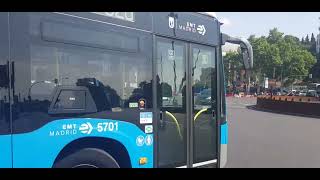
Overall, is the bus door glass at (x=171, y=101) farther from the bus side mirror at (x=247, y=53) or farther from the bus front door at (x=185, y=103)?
the bus side mirror at (x=247, y=53)

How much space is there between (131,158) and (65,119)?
3.62 feet

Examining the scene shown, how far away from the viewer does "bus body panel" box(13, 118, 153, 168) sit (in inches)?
155

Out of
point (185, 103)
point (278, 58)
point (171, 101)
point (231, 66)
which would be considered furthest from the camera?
point (231, 66)

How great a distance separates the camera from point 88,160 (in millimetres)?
4602

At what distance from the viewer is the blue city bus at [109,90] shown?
13.0 ft

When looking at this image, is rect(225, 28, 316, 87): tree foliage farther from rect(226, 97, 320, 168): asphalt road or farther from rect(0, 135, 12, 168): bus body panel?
rect(0, 135, 12, 168): bus body panel

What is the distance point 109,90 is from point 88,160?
81 cm

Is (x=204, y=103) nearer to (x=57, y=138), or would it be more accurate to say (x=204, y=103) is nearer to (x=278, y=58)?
(x=57, y=138)

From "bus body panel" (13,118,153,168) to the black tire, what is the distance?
0.58 ft

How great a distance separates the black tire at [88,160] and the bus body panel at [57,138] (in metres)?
0.18

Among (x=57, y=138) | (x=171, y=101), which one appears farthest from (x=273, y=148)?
(x=57, y=138)

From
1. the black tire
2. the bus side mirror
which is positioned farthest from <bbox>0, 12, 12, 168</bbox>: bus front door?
the bus side mirror
